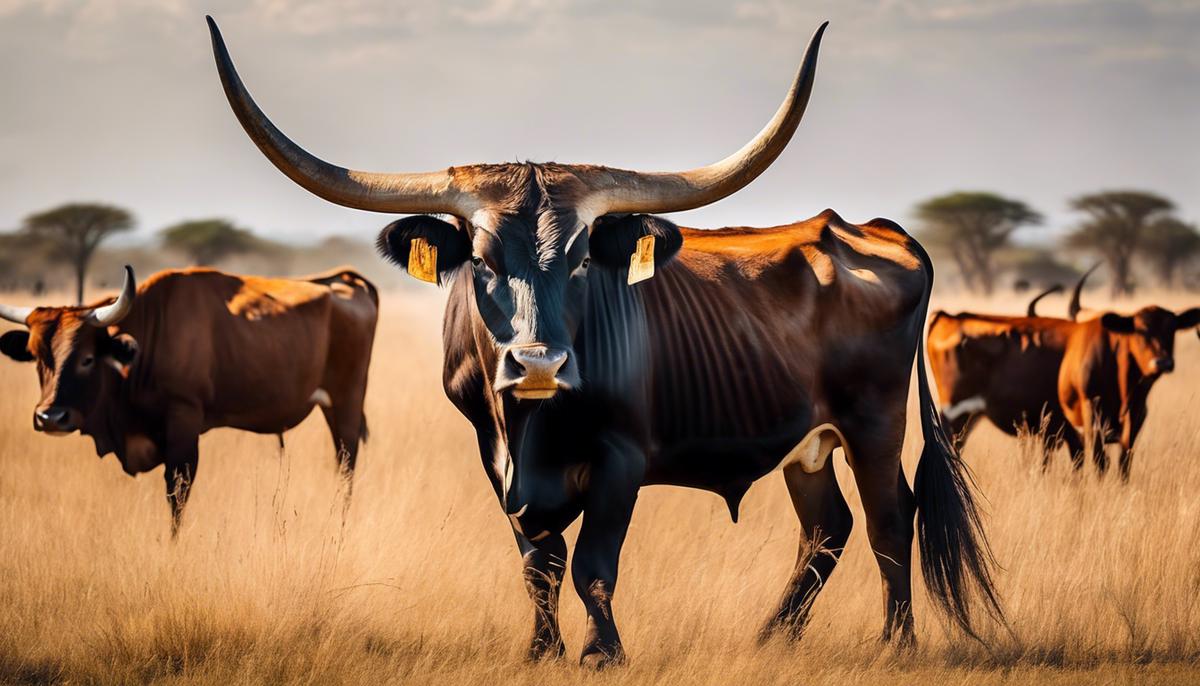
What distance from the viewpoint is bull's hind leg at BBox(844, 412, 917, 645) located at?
20.7ft

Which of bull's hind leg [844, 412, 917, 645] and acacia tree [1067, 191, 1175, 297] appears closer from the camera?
bull's hind leg [844, 412, 917, 645]

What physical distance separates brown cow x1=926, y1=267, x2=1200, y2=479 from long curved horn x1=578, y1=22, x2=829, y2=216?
5.05 m

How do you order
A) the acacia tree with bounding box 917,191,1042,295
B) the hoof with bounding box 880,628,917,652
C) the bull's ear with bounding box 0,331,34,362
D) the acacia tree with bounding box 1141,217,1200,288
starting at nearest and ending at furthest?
1. the hoof with bounding box 880,628,917,652
2. the bull's ear with bounding box 0,331,34,362
3. the acacia tree with bounding box 917,191,1042,295
4. the acacia tree with bounding box 1141,217,1200,288

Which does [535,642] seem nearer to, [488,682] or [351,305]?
[488,682]

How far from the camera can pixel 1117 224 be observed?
163 feet

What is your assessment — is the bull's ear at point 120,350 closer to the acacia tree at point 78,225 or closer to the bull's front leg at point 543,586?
the bull's front leg at point 543,586

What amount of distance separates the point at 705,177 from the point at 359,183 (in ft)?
4.72

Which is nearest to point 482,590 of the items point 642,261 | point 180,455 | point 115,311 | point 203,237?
point 642,261

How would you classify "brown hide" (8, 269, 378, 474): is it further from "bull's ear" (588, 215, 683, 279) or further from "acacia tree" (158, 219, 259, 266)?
"acacia tree" (158, 219, 259, 266)

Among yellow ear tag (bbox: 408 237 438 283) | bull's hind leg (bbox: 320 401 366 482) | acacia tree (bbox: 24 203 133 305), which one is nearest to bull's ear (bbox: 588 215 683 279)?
yellow ear tag (bbox: 408 237 438 283)

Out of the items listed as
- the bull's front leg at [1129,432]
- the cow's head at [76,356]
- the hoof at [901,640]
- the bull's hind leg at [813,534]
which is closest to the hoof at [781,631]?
the bull's hind leg at [813,534]

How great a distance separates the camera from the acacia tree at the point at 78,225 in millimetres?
47188

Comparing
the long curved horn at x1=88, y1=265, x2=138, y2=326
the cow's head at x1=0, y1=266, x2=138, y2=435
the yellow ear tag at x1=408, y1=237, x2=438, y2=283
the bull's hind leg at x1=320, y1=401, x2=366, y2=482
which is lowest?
the bull's hind leg at x1=320, y1=401, x2=366, y2=482

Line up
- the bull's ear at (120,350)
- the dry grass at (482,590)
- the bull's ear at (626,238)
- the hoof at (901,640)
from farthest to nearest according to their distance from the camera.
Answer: the bull's ear at (120,350)
the hoof at (901,640)
the dry grass at (482,590)
the bull's ear at (626,238)
